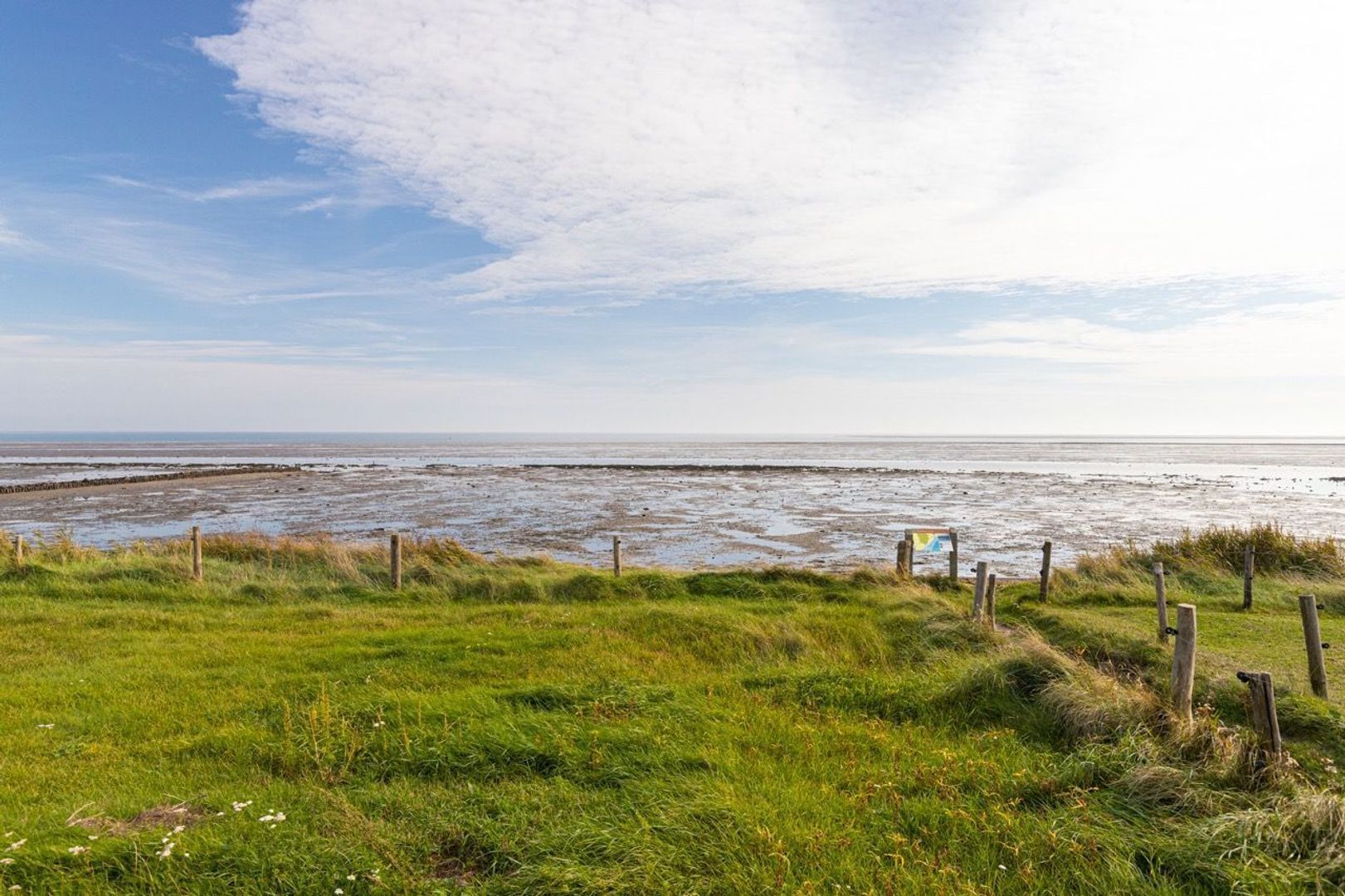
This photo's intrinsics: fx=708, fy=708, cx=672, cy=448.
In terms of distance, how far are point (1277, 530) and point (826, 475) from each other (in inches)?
2017

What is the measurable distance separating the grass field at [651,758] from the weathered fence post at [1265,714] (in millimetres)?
225

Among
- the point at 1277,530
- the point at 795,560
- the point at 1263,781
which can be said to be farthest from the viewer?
the point at 795,560

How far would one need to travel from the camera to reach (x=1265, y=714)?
630 centimetres

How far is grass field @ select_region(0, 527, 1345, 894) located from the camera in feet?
17.4

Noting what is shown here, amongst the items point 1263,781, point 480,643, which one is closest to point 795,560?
point 480,643

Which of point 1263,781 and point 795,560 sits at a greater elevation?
point 1263,781

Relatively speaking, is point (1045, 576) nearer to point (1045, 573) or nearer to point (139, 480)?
point (1045, 573)

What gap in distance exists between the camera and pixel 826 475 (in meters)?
73.4

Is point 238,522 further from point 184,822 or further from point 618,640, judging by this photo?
point 184,822

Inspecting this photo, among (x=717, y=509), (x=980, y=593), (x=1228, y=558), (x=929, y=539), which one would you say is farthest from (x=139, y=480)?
(x=1228, y=558)

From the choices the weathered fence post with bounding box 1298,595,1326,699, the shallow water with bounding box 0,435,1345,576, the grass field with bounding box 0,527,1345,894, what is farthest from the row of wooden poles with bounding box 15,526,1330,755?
the shallow water with bounding box 0,435,1345,576

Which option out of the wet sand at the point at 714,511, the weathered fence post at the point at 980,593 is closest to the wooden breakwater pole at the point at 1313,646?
the weathered fence post at the point at 980,593

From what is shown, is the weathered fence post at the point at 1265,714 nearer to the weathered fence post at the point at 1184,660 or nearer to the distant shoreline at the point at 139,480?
the weathered fence post at the point at 1184,660

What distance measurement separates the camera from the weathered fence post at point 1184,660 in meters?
7.62
